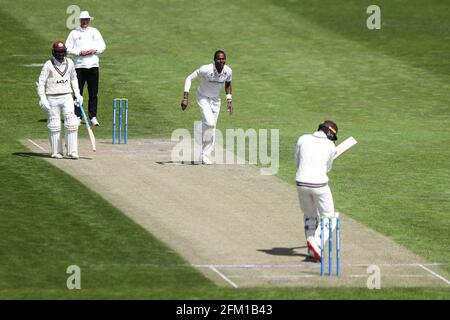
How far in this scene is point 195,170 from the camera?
27.3 metres

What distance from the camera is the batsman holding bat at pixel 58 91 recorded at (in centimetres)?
2731

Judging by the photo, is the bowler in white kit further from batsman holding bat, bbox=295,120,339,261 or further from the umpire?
batsman holding bat, bbox=295,120,339,261

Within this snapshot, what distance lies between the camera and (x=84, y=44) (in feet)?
108

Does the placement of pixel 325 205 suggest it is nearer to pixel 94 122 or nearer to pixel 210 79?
pixel 210 79

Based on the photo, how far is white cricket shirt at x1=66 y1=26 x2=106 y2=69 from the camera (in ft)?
107

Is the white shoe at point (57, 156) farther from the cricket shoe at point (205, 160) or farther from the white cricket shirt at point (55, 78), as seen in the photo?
the cricket shoe at point (205, 160)

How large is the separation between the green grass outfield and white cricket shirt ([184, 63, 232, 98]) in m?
2.18

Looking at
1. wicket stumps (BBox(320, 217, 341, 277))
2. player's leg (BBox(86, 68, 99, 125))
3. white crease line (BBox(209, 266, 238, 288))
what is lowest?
white crease line (BBox(209, 266, 238, 288))

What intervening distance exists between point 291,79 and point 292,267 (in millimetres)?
19203

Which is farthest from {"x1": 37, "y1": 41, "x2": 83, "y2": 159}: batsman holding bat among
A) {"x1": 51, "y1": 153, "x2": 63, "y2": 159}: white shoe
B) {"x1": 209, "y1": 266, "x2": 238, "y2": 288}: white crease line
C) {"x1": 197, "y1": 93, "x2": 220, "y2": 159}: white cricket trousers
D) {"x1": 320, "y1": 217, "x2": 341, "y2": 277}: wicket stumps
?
{"x1": 320, "y1": 217, "x2": 341, "y2": 277}: wicket stumps

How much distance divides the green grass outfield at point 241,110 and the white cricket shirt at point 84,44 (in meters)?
1.62

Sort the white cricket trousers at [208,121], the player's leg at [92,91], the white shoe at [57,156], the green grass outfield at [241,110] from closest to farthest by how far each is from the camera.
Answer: the green grass outfield at [241,110], the white cricket trousers at [208,121], the white shoe at [57,156], the player's leg at [92,91]

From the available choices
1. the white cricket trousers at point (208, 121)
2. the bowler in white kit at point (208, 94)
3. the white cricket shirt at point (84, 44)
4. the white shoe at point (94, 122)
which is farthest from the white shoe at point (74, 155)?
the white cricket shirt at point (84, 44)
